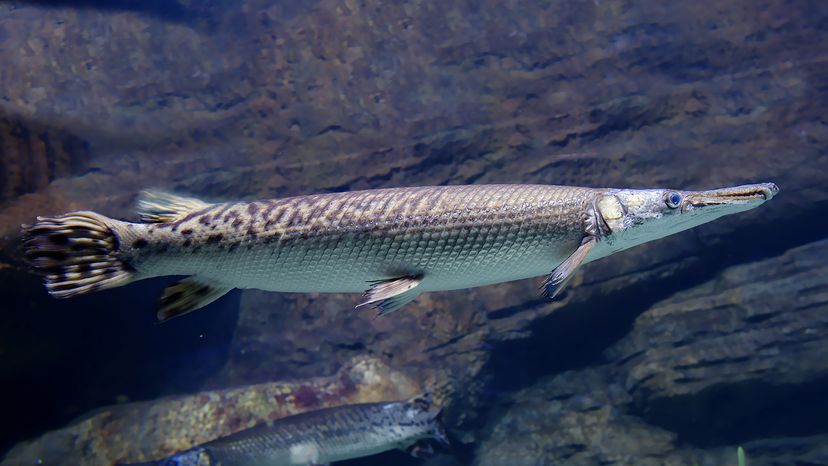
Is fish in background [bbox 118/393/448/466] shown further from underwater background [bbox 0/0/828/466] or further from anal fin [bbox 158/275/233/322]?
anal fin [bbox 158/275/233/322]

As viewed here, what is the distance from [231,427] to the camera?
5.53 meters

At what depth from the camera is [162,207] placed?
3.02 meters

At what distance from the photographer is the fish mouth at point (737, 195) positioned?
255 centimetres

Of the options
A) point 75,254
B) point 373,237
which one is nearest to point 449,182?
point 373,237

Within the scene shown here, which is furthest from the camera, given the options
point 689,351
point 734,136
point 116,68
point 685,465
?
point 116,68

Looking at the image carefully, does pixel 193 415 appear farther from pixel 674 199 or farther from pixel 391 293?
pixel 674 199

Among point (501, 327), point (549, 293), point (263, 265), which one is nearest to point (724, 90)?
point (501, 327)

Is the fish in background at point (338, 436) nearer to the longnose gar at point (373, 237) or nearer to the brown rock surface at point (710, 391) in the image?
the brown rock surface at point (710, 391)

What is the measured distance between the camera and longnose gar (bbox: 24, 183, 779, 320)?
8.98ft

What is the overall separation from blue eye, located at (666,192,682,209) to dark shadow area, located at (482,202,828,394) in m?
3.45

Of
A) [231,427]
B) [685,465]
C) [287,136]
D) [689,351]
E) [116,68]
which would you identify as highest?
[116,68]

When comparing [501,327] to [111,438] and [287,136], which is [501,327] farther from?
[111,438]

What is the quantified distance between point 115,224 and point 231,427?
11.7 feet

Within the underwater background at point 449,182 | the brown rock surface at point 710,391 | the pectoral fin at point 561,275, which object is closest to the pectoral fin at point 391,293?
the pectoral fin at point 561,275
